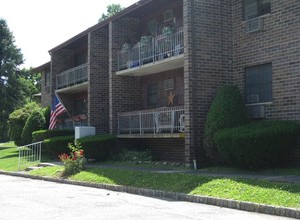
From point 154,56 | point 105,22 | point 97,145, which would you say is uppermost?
point 105,22

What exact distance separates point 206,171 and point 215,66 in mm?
4106

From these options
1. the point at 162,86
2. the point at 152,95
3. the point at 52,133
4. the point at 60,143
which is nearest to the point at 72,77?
the point at 52,133

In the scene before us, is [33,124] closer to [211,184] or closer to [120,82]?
[120,82]

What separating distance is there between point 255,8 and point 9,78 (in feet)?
114

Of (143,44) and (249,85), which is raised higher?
(143,44)

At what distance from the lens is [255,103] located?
1617 cm

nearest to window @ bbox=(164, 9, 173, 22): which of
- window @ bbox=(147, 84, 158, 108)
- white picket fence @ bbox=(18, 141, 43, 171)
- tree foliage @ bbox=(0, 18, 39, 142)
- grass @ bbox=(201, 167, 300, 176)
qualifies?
window @ bbox=(147, 84, 158, 108)

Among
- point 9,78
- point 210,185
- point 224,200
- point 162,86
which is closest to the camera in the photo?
point 224,200

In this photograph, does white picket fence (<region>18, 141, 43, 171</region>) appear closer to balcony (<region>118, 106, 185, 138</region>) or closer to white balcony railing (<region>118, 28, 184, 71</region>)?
balcony (<region>118, 106, 185, 138</region>)

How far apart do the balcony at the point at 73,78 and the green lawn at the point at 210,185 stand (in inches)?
409

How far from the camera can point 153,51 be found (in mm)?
19172

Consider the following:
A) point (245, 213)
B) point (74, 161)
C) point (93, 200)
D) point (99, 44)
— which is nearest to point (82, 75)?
point (99, 44)

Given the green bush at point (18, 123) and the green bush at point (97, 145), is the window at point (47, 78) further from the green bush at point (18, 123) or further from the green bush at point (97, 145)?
the green bush at point (97, 145)

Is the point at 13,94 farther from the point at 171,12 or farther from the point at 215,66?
the point at 215,66
